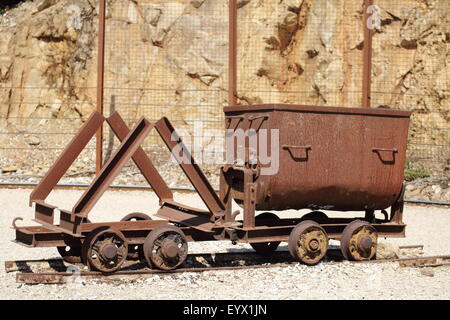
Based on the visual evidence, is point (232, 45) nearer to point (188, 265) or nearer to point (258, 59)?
point (258, 59)

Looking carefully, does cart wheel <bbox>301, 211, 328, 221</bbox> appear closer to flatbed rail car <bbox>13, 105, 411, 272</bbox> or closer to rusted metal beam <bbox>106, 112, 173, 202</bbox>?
flatbed rail car <bbox>13, 105, 411, 272</bbox>

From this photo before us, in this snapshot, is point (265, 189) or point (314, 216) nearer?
point (265, 189)

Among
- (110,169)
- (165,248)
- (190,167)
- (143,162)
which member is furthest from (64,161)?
(165,248)

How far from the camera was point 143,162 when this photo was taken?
8.84m

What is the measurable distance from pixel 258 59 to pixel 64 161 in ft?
37.4

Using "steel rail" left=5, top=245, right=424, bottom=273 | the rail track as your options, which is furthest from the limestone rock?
"steel rail" left=5, top=245, right=424, bottom=273

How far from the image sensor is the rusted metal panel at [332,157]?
830cm

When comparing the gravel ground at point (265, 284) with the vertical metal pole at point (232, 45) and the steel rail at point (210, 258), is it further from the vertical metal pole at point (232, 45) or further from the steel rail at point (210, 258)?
the vertical metal pole at point (232, 45)

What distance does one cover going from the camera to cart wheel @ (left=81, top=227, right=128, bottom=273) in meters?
7.43

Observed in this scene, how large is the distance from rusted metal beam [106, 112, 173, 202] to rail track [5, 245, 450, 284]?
951 mm

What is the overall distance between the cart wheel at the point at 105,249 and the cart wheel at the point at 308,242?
2043 mm

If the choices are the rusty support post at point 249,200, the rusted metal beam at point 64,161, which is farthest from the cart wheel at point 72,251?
the rusty support post at point 249,200

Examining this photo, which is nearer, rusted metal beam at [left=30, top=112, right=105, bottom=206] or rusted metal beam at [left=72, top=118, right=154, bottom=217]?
rusted metal beam at [left=72, top=118, right=154, bottom=217]

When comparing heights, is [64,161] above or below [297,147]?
below
